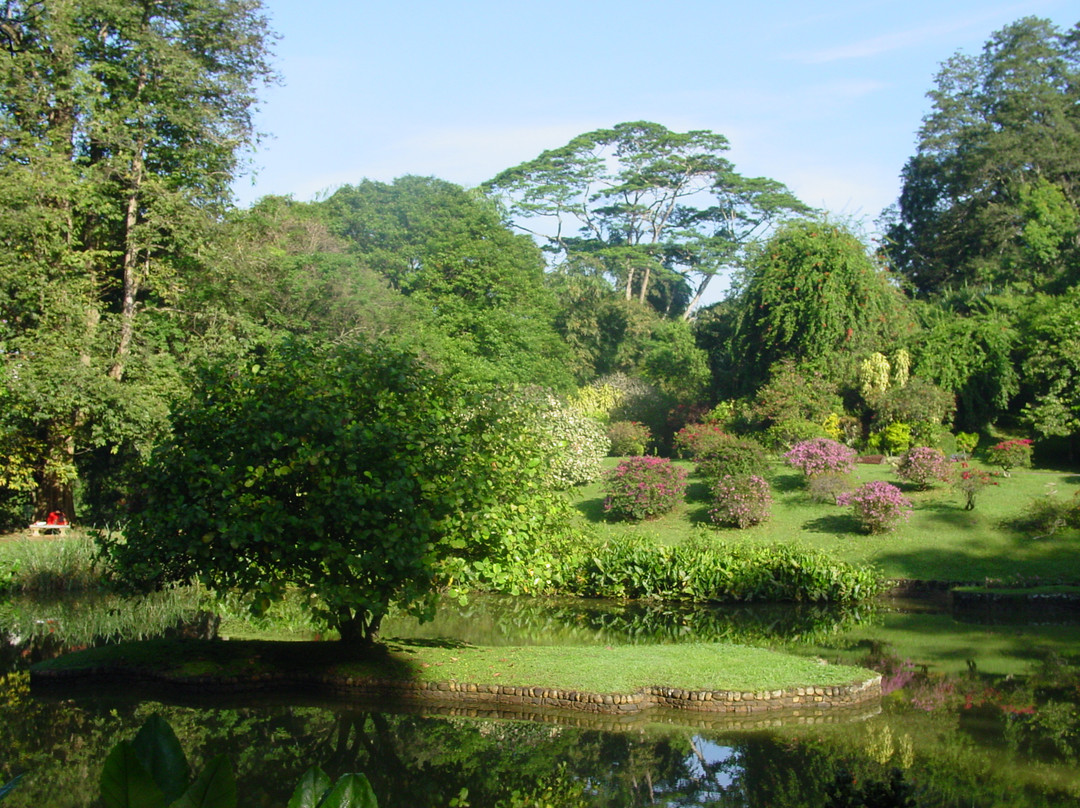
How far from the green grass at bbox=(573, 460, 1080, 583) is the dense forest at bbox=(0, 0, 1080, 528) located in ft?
9.82

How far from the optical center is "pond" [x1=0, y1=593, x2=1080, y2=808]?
6805mm

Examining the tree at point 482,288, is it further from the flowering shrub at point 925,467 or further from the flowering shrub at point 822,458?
the flowering shrub at point 925,467

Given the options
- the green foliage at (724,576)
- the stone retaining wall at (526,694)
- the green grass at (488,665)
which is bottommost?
the green foliage at (724,576)

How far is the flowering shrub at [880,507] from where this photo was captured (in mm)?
17781

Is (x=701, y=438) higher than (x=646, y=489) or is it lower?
higher

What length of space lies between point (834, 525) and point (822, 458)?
6.26 ft

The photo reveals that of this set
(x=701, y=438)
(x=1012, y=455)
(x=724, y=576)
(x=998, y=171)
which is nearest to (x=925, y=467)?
(x=1012, y=455)

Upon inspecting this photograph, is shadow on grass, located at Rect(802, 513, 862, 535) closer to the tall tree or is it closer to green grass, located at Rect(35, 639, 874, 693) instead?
green grass, located at Rect(35, 639, 874, 693)

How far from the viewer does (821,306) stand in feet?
82.6

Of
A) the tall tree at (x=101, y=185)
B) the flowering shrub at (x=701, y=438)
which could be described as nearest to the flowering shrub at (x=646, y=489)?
the flowering shrub at (x=701, y=438)

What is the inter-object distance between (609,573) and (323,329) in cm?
1222

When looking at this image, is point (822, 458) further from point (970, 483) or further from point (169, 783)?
point (169, 783)

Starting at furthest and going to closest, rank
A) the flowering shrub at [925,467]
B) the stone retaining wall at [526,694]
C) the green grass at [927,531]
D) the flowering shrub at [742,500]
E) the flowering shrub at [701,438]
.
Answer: the flowering shrub at [701,438]
the flowering shrub at [925,467]
the flowering shrub at [742,500]
the green grass at [927,531]
the stone retaining wall at [526,694]

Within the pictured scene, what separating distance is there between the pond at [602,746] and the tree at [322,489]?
1151 mm
